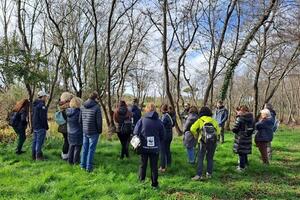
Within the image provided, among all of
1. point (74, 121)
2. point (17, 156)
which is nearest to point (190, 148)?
point (74, 121)

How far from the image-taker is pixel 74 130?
9.69 meters

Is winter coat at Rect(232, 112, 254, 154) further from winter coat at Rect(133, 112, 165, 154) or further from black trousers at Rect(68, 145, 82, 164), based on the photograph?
black trousers at Rect(68, 145, 82, 164)

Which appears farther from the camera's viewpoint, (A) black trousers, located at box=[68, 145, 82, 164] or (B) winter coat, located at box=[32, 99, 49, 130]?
(B) winter coat, located at box=[32, 99, 49, 130]

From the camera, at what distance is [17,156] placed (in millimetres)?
10891

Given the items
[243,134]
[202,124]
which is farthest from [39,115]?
[243,134]

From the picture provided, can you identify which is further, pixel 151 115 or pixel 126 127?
pixel 126 127

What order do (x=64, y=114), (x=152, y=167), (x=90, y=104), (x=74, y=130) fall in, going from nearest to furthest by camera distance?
(x=152, y=167) < (x=90, y=104) < (x=74, y=130) < (x=64, y=114)

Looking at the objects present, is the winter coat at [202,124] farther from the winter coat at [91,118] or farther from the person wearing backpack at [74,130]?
the person wearing backpack at [74,130]

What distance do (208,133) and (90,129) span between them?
9.86 feet

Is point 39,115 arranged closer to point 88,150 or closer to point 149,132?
point 88,150

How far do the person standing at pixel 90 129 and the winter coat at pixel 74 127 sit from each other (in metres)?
0.25

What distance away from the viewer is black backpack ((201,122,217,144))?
9.27 m

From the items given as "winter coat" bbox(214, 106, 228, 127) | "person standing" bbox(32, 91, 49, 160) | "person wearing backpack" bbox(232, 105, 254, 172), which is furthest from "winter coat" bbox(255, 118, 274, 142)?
"person standing" bbox(32, 91, 49, 160)

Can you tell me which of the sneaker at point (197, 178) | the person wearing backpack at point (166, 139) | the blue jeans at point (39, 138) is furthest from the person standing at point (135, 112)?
the sneaker at point (197, 178)
